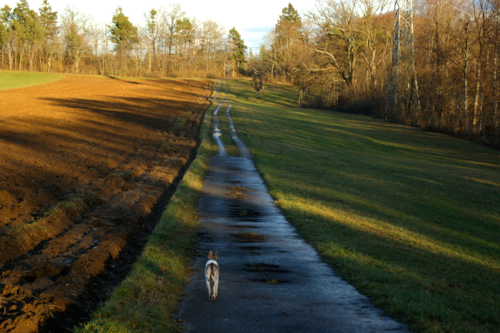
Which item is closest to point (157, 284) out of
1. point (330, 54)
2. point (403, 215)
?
point (403, 215)

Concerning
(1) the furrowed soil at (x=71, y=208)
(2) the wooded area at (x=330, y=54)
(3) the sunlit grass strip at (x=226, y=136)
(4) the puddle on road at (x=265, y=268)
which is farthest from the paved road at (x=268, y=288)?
(2) the wooded area at (x=330, y=54)

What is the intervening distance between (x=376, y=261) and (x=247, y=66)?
127269 mm

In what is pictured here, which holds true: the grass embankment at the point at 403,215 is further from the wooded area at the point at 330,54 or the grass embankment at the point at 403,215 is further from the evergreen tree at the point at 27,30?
the evergreen tree at the point at 27,30

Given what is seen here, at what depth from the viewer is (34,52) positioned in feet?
363

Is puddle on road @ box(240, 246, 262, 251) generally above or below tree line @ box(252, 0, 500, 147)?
below

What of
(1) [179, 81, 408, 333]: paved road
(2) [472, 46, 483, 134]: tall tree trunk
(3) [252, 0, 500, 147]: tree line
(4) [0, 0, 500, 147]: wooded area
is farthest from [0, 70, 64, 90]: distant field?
(1) [179, 81, 408, 333]: paved road

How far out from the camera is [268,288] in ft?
23.9

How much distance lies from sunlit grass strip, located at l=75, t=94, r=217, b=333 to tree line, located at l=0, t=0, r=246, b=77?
99.5m

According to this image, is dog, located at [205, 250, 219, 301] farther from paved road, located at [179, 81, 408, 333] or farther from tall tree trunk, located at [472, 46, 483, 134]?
tall tree trunk, located at [472, 46, 483, 134]

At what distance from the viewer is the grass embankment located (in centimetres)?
703

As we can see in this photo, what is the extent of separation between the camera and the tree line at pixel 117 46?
108375mm

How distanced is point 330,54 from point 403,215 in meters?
49.9

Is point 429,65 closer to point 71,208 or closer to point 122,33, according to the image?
point 71,208

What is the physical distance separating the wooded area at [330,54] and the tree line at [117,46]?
0.91 feet
